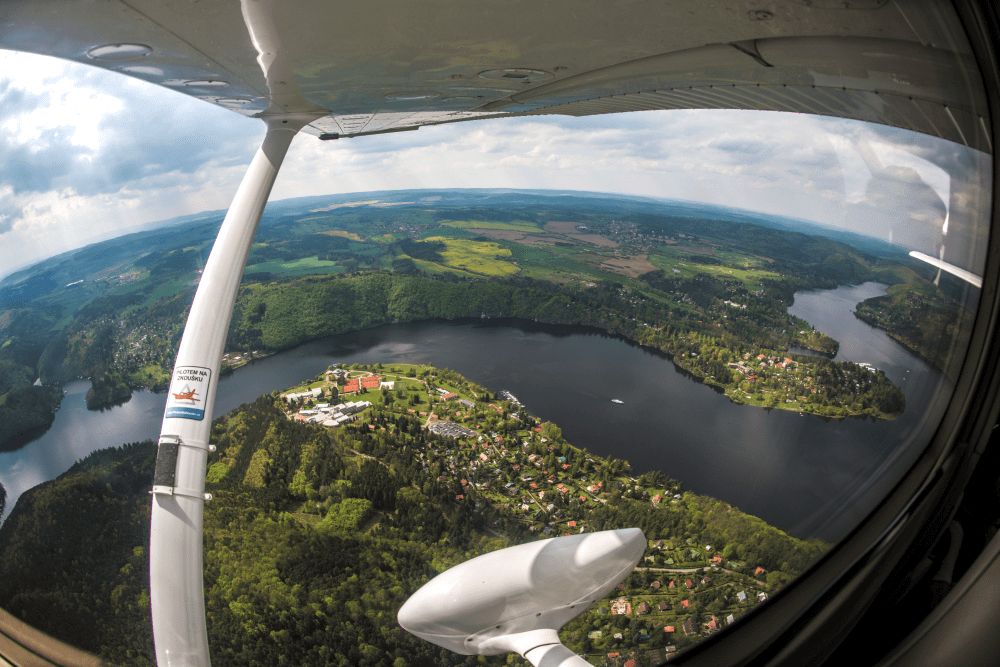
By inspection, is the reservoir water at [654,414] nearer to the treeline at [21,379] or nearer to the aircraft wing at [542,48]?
the treeline at [21,379]

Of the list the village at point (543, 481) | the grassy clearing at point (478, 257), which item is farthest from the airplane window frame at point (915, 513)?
the grassy clearing at point (478, 257)

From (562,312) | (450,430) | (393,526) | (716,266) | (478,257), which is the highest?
(478,257)

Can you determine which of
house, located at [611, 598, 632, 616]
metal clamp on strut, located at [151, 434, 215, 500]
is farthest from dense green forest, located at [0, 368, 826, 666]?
metal clamp on strut, located at [151, 434, 215, 500]

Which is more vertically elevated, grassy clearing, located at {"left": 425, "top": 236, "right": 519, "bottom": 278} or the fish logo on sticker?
the fish logo on sticker

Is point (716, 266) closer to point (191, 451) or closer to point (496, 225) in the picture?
point (496, 225)

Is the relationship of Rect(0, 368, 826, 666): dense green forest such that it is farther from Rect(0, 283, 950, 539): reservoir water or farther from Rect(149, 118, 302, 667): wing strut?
Rect(149, 118, 302, 667): wing strut

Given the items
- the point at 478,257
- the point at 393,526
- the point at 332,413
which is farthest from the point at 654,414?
the point at 478,257

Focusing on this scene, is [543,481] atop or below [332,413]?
below
